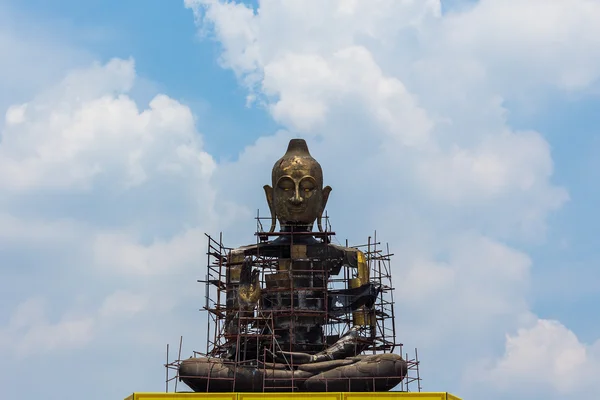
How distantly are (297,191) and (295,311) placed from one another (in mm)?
5317

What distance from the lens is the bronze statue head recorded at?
45.7 metres

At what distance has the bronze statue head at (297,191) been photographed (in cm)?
4572

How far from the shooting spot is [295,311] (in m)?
42.9

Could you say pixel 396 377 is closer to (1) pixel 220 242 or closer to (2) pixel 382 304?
(2) pixel 382 304

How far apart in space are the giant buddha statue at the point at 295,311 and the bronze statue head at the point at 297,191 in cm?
4

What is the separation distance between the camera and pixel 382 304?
1780 inches

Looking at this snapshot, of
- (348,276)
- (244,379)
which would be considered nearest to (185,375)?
(244,379)

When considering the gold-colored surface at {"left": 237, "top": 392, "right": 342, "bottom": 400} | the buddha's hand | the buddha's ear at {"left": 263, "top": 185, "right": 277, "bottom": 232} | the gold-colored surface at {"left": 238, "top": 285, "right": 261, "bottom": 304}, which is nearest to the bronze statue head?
the buddha's ear at {"left": 263, "top": 185, "right": 277, "bottom": 232}

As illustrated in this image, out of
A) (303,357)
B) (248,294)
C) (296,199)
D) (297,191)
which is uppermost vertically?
(297,191)

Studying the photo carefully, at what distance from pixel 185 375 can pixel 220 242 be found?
7.06m

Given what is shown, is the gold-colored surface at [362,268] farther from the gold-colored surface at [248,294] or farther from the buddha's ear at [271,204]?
the gold-colored surface at [248,294]

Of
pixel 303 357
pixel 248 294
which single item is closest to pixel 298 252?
pixel 248 294

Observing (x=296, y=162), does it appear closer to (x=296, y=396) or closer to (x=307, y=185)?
(x=307, y=185)

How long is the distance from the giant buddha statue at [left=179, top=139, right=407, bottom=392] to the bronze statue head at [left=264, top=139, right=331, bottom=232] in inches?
1.6
